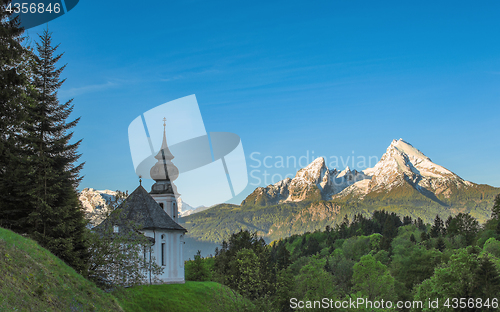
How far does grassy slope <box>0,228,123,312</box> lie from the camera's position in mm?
18656

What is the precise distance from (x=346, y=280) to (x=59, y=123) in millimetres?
81867

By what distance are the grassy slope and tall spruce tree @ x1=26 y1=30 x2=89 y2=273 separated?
578cm

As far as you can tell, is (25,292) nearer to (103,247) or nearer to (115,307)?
(115,307)

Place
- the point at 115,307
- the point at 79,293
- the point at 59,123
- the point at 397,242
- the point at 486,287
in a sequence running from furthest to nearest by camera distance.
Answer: the point at 397,242
the point at 486,287
the point at 59,123
the point at 115,307
the point at 79,293

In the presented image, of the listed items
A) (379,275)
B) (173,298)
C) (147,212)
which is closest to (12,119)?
(173,298)

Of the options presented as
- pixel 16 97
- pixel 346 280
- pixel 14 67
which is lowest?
pixel 346 280

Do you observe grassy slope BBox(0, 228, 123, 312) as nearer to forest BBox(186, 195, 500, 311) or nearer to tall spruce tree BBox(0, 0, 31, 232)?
tall spruce tree BBox(0, 0, 31, 232)

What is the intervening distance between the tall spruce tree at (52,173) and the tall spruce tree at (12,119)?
942 millimetres

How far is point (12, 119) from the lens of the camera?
3033 centimetres

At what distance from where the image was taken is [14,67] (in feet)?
99.0

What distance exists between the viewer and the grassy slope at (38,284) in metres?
18.7

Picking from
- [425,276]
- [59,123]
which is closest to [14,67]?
[59,123]

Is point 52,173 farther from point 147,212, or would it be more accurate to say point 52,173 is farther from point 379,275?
point 379,275

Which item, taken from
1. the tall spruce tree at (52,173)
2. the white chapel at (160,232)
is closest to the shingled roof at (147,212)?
the white chapel at (160,232)
